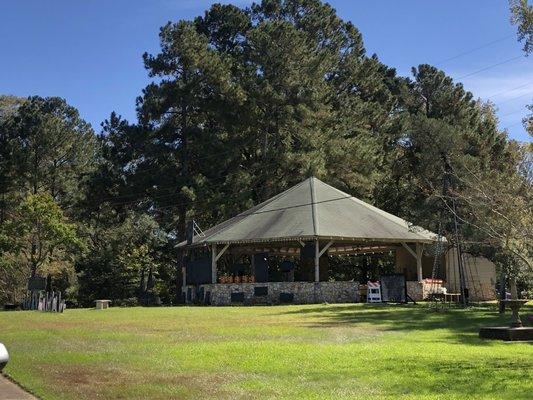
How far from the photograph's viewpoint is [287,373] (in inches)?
340

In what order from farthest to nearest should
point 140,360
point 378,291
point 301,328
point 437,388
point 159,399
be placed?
point 378,291
point 301,328
point 140,360
point 437,388
point 159,399

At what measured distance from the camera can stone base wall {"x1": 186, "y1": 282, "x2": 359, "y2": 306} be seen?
2958 cm

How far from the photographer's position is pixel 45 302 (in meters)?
26.7

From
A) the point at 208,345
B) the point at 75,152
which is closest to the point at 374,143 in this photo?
the point at 75,152

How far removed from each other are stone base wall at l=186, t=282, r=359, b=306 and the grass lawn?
1354cm

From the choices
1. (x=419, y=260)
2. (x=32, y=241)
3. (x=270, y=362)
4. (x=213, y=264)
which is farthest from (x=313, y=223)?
(x=270, y=362)

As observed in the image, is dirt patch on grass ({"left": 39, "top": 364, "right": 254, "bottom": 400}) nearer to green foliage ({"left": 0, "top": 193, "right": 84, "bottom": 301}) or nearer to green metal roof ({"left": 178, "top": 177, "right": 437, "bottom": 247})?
green metal roof ({"left": 178, "top": 177, "right": 437, "bottom": 247})

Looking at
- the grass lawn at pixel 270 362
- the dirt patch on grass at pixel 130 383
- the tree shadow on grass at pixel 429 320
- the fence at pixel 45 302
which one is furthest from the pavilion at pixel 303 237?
the dirt patch on grass at pixel 130 383

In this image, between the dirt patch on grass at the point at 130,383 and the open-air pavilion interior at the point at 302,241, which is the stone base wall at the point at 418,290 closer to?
the open-air pavilion interior at the point at 302,241

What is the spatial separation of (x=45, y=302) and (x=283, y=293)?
403 inches

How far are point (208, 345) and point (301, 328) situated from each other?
13.0 feet

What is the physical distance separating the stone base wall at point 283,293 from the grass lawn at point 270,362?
13540 millimetres

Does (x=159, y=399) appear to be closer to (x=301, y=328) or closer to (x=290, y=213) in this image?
(x=301, y=328)

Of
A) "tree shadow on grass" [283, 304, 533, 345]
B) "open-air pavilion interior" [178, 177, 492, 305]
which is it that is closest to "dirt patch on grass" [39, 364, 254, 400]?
"tree shadow on grass" [283, 304, 533, 345]
